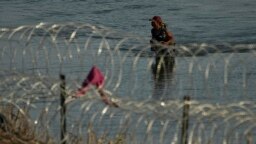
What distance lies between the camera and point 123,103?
8477 millimetres

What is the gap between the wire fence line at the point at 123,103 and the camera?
8484 mm

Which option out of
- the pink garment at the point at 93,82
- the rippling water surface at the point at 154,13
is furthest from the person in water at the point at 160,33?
the pink garment at the point at 93,82

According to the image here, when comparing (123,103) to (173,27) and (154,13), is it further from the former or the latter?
(154,13)

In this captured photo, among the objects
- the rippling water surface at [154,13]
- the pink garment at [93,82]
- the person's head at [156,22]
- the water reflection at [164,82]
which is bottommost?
the rippling water surface at [154,13]

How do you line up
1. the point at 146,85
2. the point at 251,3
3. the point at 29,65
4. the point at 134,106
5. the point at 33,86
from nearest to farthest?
the point at 134,106 < the point at 33,86 < the point at 146,85 < the point at 29,65 < the point at 251,3

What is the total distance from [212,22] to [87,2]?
11.3 meters

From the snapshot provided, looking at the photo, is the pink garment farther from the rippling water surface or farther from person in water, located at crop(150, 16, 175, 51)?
the rippling water surface

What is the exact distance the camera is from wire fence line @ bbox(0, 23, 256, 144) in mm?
8484

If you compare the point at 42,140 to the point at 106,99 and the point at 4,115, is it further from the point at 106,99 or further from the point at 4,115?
the point at 106,99

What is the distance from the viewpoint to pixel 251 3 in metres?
41.3

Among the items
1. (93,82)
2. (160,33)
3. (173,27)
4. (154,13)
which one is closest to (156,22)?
(160,33)

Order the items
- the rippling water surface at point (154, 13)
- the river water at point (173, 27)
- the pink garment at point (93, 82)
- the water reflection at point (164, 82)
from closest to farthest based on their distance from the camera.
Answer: the pink garment at point (93, 82)
the water reflection at point (164, 82)
the river water at point (173, 27)
the rippling water surface at point (154, 13)

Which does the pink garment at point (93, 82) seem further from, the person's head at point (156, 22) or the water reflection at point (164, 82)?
the person's head at point (156, 22)

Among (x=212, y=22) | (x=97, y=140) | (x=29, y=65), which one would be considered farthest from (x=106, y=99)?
(x=212, y=22)
